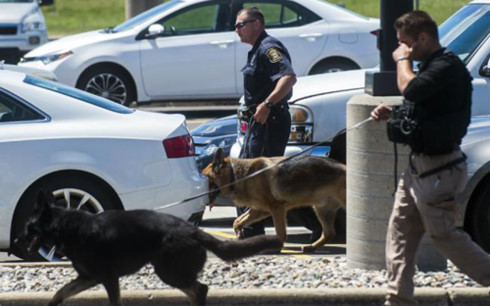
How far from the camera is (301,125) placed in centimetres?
909

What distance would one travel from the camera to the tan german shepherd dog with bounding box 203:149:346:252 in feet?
26.7

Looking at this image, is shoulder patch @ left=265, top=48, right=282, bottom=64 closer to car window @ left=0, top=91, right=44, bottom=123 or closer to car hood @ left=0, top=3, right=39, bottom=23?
car window @ left=0, top=91, right=44, bottom=123

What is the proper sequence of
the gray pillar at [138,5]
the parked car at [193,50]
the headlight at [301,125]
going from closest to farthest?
the headlight at [301,125] < the parked car at [193,50] < the gray pillar at [138,5]

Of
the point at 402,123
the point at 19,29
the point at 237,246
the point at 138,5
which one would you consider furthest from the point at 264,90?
the point at 138,5

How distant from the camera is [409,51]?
5840mm

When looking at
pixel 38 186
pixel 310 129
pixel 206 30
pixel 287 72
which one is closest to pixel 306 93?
Result: pixel 310 129

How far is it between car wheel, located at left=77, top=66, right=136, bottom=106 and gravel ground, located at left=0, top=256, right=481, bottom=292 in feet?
28.8

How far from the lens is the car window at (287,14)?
16.2 meters

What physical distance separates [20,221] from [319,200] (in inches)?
90.1

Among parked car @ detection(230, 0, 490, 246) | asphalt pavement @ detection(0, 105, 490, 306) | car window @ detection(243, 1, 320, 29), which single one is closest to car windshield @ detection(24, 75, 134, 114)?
parked car @ detection(230, 0, 490, 246)

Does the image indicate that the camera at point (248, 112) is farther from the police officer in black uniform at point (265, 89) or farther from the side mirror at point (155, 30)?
the side mirror at point (155, 30)

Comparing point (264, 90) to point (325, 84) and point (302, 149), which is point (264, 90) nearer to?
point (302, 149)

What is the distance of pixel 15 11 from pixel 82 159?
495 inches

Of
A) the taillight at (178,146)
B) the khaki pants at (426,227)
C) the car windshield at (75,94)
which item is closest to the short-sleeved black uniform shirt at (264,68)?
the taillight at (178,146)
